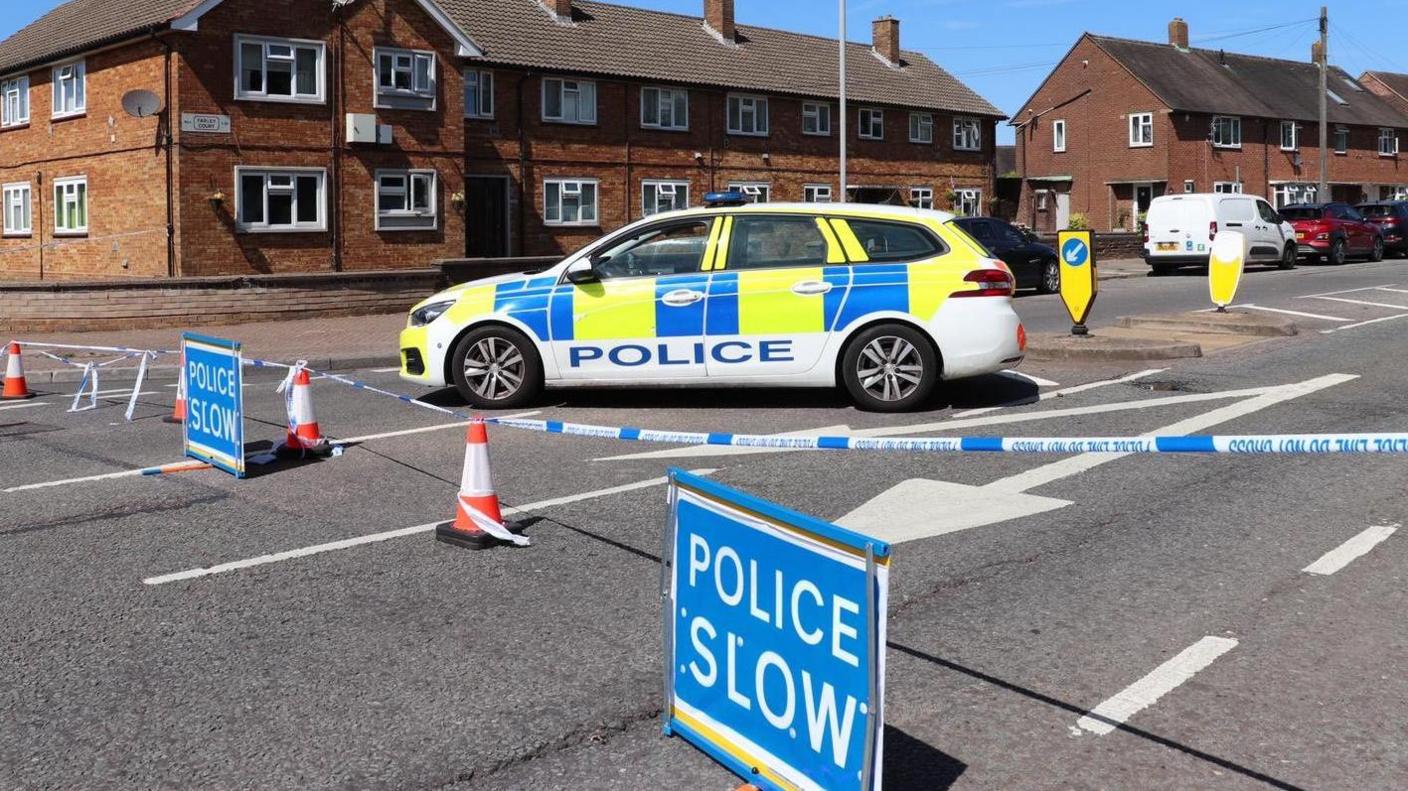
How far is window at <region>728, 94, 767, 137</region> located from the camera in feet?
129

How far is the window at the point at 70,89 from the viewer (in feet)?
98.1

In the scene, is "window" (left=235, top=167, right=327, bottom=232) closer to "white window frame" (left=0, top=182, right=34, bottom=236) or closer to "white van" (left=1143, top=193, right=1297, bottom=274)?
"white window frame" (left=0, top=182, right=34, bottom=236)

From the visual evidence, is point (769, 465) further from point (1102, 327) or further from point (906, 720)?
point (1102, 327)

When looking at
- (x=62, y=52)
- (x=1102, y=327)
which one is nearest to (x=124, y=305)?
(x=62, y=52)

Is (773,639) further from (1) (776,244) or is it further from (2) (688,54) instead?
(2) (688,54)

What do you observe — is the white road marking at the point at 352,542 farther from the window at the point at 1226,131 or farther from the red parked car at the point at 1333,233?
the window at the point at 1226,131

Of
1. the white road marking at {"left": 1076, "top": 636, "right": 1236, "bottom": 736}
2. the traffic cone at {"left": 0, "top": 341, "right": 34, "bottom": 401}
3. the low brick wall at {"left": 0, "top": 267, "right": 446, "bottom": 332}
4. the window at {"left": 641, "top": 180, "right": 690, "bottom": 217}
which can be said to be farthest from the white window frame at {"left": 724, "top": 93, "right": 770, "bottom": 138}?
the white road marking at {"left": 1076, "top": 636, "right": 1236, "bottom": 736}

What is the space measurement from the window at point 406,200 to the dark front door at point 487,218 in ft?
10.8

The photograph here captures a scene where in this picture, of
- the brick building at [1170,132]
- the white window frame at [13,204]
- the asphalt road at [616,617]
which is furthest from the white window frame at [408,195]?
the brick building at [1170,132]

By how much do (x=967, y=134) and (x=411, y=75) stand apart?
882 inches

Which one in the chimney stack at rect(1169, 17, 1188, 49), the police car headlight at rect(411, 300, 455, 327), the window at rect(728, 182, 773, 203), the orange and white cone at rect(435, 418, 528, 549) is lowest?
the orange and white cone at rect(435, 418, 528, 549)

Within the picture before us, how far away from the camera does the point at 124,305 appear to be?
71.8ft

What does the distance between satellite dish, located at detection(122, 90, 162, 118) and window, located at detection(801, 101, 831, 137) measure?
20230mm

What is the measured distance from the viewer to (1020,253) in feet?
86.0
